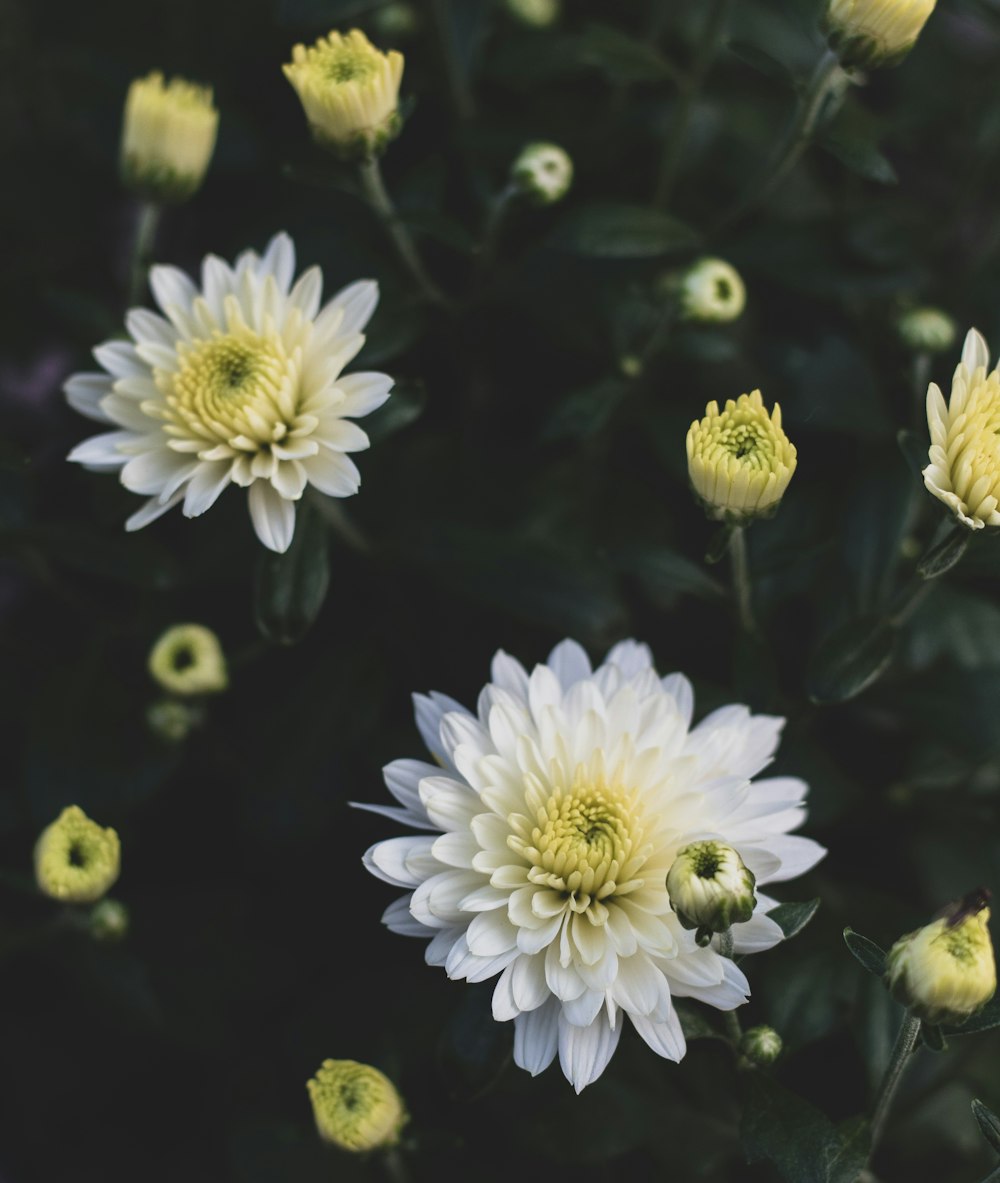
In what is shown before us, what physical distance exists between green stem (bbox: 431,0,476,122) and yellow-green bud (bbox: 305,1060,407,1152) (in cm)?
118

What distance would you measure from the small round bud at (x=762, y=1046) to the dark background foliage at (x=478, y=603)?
5.6 inches

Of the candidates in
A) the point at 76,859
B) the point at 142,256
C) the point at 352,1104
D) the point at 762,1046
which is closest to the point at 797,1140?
the point at 762,1046

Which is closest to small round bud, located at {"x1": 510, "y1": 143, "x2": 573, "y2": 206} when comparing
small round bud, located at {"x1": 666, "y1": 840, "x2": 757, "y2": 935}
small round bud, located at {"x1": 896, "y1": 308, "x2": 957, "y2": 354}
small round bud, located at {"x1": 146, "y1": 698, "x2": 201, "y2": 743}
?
small round bud, located at {"x1": 896, "y1": 308, "x2": 957, "y2": 354}

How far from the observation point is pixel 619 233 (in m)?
1.35

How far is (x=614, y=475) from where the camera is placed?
161cm


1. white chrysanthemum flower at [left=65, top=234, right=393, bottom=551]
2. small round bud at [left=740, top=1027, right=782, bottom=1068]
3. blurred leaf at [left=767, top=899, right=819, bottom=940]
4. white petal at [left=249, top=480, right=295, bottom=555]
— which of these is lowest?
small round bud at [left=740, top=1027, right=782, bottom=1068]

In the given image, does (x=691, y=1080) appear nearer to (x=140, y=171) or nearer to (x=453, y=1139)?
(x=453, y=1139)

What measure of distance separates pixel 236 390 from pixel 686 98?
30.2 inches

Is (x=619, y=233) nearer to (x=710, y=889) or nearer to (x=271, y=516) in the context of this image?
(x=271, y=516)

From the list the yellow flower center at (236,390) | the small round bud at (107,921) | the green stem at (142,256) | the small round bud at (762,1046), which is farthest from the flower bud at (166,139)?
the small round bud at (762,1046)

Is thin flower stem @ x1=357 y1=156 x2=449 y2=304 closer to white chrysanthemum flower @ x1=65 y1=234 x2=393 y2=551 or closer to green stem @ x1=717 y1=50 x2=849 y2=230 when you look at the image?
white chrysanthemum flower @ x1=65 y1=234 x2=393 y2=551

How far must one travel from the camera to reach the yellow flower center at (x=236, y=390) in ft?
3.47

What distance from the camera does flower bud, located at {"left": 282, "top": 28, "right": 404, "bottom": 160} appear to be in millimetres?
1092

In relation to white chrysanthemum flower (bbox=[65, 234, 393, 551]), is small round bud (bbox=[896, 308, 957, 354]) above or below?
above
